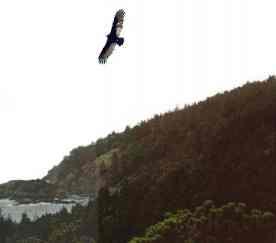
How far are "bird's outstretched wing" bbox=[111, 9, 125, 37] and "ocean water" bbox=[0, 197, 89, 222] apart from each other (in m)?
15.1

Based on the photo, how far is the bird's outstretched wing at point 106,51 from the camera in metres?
18.3

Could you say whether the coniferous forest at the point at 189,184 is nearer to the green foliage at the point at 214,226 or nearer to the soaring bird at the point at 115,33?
the green foliage at the point at 214,226

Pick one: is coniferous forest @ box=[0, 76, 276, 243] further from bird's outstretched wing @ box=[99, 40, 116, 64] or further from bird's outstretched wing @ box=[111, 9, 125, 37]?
bird's outstretched wing @ box=[111, 9, 125, 37]

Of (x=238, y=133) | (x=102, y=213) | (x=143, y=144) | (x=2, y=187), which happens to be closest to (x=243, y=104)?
(x=238, y=133)

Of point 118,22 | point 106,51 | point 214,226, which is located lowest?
point 214,226

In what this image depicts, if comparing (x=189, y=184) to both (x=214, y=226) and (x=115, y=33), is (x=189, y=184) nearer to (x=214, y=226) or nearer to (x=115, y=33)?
(x=214, y=226)

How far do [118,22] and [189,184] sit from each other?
7.58 metres

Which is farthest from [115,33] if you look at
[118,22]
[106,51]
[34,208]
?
[34,208]

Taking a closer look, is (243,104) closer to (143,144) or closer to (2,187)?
(143,144)

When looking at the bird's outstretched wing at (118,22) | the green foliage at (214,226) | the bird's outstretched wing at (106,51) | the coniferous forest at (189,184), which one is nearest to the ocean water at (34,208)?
the coniferous forest at (189,184)

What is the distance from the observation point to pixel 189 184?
78.3 ft

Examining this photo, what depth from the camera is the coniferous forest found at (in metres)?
21.3

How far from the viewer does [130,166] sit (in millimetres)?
28609

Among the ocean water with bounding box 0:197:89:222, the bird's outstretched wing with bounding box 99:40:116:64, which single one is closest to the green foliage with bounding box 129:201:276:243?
the bird's outstretched wing with bounding box 99:40:116:64
